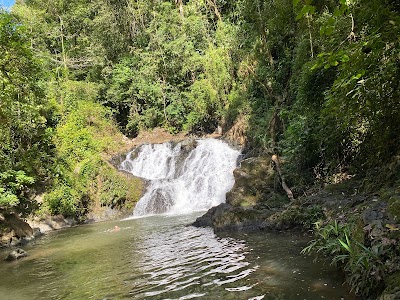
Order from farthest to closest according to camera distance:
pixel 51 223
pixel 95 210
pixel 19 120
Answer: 1. pixel 95 210
2. pixel 51 223
3. pixel 19 120

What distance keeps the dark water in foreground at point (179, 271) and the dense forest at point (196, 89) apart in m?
1.82

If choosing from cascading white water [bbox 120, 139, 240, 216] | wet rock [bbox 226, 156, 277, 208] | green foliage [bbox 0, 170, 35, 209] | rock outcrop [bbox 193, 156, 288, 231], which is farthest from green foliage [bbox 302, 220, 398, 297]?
green foliage [bbox 0, 170, 35, 209]

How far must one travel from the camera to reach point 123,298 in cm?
524

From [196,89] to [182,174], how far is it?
8339mm

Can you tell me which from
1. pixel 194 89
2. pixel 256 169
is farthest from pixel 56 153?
pixel 256 169

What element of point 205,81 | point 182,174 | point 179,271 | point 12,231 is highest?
point 205,81

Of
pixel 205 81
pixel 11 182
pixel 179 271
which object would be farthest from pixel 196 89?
pixel 179 271

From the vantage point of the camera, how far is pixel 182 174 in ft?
63.8

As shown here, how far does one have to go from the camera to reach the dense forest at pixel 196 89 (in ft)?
17.1

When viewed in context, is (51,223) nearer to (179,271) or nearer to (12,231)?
(12,231)

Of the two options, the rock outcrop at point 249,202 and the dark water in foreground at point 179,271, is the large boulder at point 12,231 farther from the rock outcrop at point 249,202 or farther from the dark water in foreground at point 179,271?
the rock outcrop at point 249,202

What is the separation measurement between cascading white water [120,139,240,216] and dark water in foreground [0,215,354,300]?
6647 mm

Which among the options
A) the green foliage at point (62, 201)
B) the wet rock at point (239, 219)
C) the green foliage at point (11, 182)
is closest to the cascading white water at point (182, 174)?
the green foliage at point (62, 201)

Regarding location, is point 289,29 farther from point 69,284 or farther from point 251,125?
point 69,284
